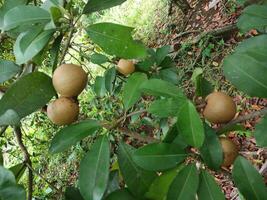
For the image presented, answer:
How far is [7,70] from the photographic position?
3.14 feet

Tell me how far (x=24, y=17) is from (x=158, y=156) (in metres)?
0.38

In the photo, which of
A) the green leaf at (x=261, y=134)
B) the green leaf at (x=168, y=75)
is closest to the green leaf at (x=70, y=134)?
the green leaf at (x=261, y=134)

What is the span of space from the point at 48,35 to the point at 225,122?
39cm

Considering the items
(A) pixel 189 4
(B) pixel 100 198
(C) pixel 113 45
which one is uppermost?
(C) pixel 113 45

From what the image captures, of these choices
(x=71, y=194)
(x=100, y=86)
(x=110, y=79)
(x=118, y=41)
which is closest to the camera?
(x=118, y=41)

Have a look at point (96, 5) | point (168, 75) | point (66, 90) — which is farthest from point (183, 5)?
point (66, 90)

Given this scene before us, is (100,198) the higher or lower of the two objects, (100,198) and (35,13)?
the lower

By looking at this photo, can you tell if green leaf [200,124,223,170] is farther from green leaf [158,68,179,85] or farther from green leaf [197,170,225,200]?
green leaf [158,68,179,85]

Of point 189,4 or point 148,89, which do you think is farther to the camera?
point 189,4

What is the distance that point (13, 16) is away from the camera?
2.75 feet

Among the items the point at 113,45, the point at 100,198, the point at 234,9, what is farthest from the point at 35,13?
the point at 234,9

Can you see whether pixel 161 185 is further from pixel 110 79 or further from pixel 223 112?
pixel 110 79

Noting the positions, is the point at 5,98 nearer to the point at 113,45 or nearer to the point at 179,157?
the point at 113,45

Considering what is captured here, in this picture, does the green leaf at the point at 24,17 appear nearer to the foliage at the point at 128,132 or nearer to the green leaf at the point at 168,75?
the foliage at the point at 128,132
